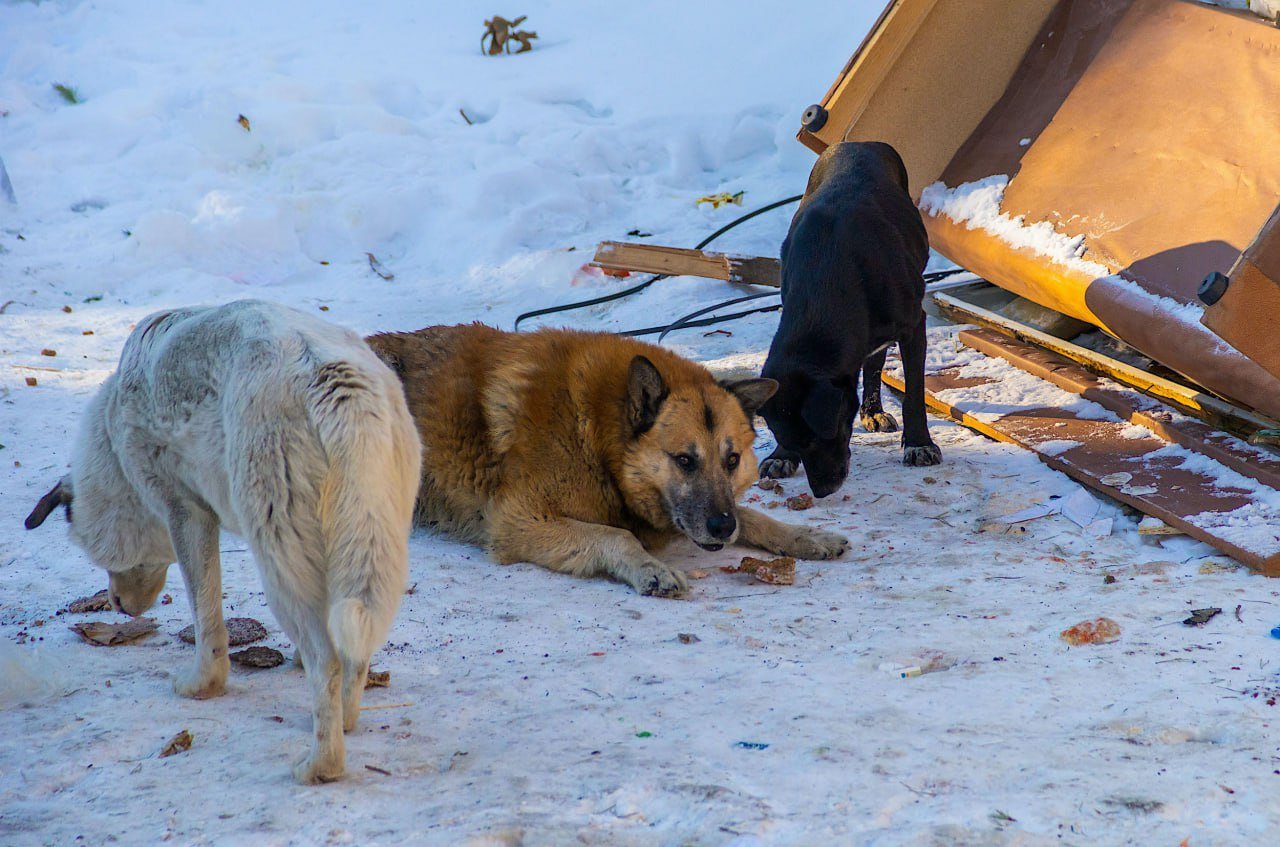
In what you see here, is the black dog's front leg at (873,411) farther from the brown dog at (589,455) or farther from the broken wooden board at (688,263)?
the broken wooden board at (688,263)

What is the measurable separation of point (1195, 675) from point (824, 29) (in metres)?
10.6

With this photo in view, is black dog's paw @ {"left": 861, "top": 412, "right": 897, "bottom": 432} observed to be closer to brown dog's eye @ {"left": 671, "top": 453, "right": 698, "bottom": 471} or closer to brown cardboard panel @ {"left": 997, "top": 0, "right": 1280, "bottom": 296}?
brown cardboard panel @ {"left": 997, "top": 0, "right": 1280, "bottom": 296}

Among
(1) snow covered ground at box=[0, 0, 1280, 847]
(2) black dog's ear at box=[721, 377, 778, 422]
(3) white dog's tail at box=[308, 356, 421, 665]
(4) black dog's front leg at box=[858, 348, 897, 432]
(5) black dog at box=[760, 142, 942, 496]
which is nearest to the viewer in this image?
(1) snow covered ground at box=[0, 0, 1280, 847]

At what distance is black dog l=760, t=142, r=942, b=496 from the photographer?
18.2 ft

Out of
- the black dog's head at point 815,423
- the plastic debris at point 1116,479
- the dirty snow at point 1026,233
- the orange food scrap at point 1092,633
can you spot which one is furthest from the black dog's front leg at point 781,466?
A: the orange food scrap at point 1092,633

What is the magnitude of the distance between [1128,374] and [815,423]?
1.95 m

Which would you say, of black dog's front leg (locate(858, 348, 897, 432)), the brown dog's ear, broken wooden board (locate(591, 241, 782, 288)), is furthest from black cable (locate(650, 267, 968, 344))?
the brown dog's ear

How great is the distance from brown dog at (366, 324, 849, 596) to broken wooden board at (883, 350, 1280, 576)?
1.28 meters

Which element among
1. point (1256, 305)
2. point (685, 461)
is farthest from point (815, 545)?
point (1256, 305)

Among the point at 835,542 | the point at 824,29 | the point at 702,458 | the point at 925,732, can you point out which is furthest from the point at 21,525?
the point at 824,29

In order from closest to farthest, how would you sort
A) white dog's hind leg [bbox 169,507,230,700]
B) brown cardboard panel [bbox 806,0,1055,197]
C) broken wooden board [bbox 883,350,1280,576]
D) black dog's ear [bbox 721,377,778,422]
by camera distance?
white dog's hind leg [bbox 169,507,230,700]
broken wooden board [bbox 883,350,1280,576]
black dog's ear [bbox 721,377,778,422]
brown cardboard panel [bbox 806,0,1055,197]

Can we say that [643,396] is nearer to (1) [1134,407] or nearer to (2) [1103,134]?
(1) [1134,407]

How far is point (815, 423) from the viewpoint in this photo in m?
5.42

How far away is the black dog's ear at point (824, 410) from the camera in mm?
5414
